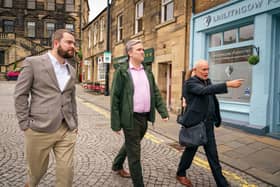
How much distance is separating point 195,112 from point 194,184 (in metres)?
1.10

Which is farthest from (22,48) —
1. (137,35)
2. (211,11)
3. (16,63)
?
(211,11)

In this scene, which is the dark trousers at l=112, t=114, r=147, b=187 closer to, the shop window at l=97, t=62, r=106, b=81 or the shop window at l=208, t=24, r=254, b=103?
the shop window at l=208, t=24, r=254, b=103

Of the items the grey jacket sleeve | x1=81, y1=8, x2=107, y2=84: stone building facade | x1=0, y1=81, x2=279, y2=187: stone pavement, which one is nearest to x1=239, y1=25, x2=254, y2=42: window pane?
x1=0, y1=81, x2=279, y2=187: stone pavement

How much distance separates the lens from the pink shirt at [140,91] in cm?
339

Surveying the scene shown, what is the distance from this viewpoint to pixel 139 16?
14852 mm

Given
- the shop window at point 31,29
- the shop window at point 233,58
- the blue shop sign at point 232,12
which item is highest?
the shop window at point 31,29

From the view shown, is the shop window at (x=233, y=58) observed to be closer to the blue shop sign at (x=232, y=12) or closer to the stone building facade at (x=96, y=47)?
the blue shop sign at (x=232, y=12)

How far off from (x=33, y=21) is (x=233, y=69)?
43217 mm

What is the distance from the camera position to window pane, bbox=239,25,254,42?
7.77m

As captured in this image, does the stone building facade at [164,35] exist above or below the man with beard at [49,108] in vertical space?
above

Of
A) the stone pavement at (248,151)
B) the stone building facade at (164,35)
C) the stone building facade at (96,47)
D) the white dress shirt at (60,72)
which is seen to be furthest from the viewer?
the stone building facade at (96,47)

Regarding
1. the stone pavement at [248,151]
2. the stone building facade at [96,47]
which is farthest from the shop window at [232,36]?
the stone building facade at [96,47]

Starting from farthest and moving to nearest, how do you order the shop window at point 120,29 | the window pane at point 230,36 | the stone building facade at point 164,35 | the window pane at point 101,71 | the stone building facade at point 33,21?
the stone building facade at point 33,21, the window pane at point 101,71, the shop window at point 120,29, the stone building facade at point 164,35, the window pane at point 230,36

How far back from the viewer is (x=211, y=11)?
29.0ft
